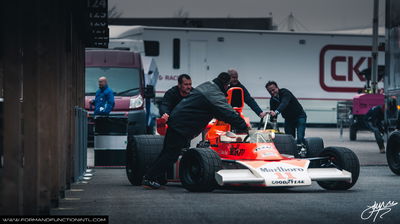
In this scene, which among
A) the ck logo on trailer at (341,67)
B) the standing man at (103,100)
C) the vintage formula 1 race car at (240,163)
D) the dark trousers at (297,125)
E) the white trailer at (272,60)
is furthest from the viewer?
the ck logo on trailer at (341,67)

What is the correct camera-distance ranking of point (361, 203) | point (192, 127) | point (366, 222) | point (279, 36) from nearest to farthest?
point (366, 222) → point (361, 203) → point (192, 127) → point (279, 36)

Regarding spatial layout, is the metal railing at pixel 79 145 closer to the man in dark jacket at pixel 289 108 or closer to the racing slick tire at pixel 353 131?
the man in dark jacket at pixel 289 108

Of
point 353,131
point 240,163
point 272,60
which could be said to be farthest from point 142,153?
point 272,60

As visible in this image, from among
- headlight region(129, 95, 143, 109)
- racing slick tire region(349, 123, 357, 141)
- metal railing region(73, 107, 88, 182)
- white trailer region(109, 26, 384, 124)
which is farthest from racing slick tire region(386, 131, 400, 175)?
white trailer region(109, 26, 384, 124)

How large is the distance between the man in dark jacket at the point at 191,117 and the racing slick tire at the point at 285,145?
1.98 meters

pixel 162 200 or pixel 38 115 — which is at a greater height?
pixel 38 115

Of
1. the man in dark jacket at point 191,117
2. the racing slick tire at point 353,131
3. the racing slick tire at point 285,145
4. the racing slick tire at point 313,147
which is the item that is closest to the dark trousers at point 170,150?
the man in dark jacket at point 191,117

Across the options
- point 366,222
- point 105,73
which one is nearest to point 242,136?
point 366,222

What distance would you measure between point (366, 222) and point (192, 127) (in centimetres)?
Answer: 461

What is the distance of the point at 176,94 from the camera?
622 inches

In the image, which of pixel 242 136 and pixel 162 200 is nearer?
pixel 162 200

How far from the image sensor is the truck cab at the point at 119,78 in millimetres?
27109

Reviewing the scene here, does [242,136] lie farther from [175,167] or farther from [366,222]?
[366,222]

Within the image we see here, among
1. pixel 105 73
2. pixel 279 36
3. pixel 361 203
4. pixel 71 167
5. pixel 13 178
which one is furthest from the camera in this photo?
pixel 279 36
